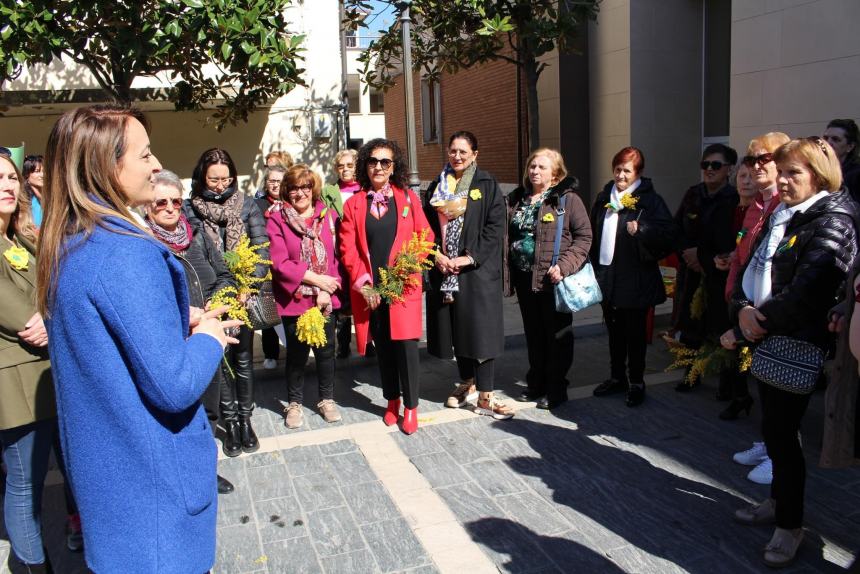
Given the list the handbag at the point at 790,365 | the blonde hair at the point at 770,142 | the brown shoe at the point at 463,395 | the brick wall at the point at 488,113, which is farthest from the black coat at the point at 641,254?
the brick wall at the point at 488,113

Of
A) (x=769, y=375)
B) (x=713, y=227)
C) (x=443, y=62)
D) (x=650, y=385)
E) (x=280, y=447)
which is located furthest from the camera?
(x=443, y=62)

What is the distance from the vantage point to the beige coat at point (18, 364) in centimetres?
303

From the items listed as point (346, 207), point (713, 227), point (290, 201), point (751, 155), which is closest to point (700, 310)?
point (713, 227)

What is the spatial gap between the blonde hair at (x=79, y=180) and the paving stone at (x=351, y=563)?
83.1 inches

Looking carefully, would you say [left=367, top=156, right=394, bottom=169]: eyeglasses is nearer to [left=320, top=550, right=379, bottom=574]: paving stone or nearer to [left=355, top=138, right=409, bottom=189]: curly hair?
[left=355, top=138, right=409, bottom=189]: curly hair

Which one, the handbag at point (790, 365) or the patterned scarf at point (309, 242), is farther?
the patterned scarf at point (309, 242)

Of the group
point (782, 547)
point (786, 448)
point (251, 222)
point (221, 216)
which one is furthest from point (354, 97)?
point (782, 547)

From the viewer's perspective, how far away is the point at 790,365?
3.25 metres

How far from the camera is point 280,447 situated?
5051mm

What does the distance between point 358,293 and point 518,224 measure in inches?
53.8

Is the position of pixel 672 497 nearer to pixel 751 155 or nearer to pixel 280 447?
pixel 751 155

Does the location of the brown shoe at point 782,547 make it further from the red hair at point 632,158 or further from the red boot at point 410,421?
the red hair at point 632,158

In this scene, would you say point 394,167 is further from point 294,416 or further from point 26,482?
point 26,482

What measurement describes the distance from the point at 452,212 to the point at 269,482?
2325 millimetres
